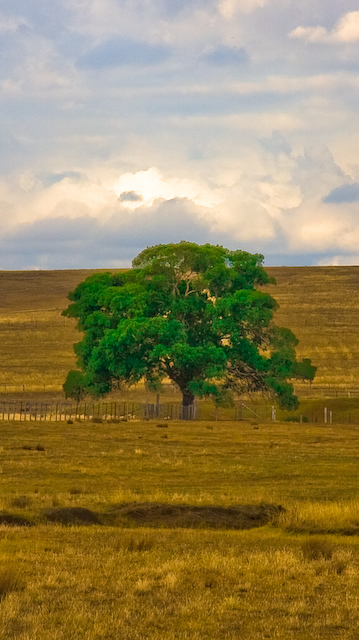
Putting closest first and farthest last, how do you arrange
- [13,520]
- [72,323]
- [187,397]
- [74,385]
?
[13,520] < [187,397] < [74,385] < [72,323]

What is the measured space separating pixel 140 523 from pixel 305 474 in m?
12.4

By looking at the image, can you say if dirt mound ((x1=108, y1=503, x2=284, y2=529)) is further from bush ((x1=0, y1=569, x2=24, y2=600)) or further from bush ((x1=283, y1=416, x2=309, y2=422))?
bush ((x1=283, y1=416, x2=309, y2=422))

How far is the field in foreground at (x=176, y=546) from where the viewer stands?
11742 mm

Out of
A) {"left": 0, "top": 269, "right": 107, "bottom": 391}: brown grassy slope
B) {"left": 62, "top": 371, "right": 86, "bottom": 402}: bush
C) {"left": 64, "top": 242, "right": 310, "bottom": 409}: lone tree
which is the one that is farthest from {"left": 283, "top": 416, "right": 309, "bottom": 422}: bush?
{"left": 0, "top": 269, "right": 107, "bottom": 391}: brown grassy slope

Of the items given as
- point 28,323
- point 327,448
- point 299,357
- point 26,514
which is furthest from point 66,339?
point 26,514

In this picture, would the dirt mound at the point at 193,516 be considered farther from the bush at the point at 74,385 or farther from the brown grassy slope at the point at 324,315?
the brown grassy slope at the point at 324,315

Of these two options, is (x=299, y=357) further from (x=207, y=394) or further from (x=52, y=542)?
(x=52, y=542)

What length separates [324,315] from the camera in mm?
132125

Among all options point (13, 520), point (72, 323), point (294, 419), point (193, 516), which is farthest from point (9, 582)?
point (72, 323)

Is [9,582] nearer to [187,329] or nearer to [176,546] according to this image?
[176,546]

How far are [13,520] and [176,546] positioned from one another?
14.5 feet

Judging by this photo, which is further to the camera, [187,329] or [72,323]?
[72,323]

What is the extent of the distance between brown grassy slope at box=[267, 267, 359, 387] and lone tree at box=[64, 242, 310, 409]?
3345 centimetres

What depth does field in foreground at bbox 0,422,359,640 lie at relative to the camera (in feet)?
38.5
